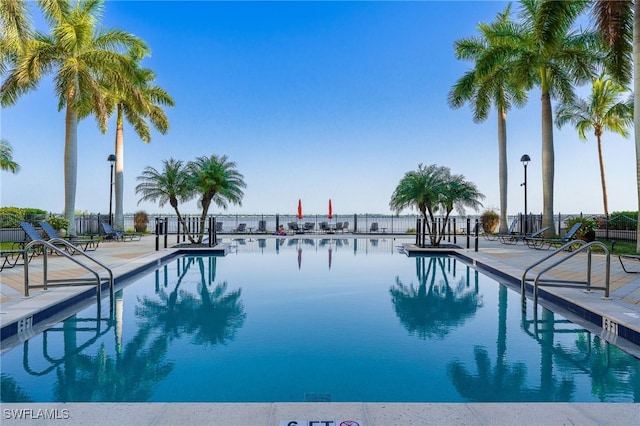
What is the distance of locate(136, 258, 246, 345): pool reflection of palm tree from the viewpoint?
5.30 metres

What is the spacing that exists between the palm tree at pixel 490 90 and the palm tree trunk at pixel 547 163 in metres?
2.36

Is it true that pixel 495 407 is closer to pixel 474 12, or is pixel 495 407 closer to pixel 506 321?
pixel 506 321

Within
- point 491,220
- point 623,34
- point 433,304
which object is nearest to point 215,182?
point 433,304

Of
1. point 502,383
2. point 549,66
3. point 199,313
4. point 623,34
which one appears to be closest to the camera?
point 502,383

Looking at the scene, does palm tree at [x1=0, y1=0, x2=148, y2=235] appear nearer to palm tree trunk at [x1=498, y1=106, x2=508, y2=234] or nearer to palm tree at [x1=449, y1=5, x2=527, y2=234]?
palm tree at [x1=449, y1=5, x2=527, y2=234]

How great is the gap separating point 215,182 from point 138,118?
310 inches

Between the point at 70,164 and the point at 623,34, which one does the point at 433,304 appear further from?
the point at 70,164

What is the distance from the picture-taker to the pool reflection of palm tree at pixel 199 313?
5297mm

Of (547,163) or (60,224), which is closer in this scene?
(60,224)

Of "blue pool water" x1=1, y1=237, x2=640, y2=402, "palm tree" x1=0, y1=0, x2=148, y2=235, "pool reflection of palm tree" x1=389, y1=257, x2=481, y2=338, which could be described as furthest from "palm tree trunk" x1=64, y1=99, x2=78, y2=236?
"pool reflection of palm tree" x1=389, y1=257, x2=481, y2=338

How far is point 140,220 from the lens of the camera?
80.6 feet

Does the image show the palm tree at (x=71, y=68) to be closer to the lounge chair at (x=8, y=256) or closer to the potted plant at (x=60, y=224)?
the potted plant at (x=60, y=224)

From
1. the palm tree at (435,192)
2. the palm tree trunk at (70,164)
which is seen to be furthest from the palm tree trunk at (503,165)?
the palm tree trunk at (70,164)

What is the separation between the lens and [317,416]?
8.97 feet
